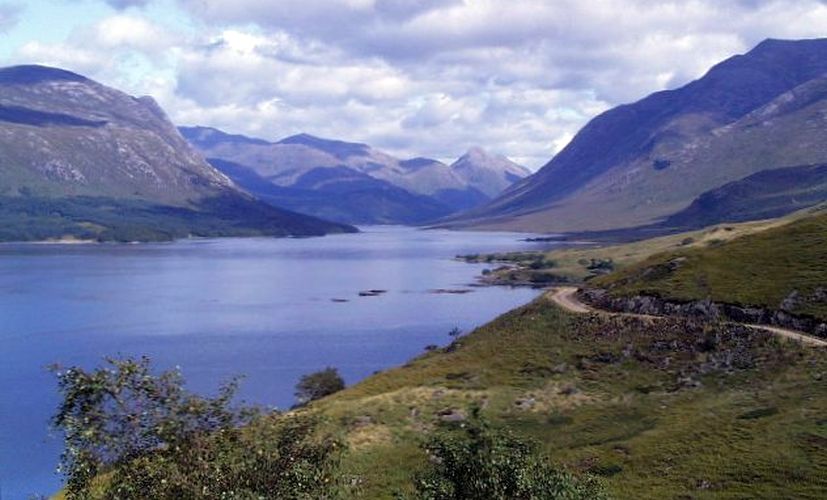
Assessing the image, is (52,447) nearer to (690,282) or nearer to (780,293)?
(690,282)

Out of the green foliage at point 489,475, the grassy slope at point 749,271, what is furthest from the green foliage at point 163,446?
the grassy slope at point 749,271

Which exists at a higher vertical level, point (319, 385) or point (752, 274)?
point (752, 274)

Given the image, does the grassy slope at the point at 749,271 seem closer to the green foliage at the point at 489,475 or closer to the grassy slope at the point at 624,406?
the grassy slope at the point at 624,406

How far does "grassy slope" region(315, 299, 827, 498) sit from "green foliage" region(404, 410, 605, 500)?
101 feet

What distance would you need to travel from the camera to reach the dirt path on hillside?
9644 centimetres

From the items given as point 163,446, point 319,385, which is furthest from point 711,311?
point 163,446

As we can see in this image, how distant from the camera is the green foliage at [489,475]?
3375 centimetres

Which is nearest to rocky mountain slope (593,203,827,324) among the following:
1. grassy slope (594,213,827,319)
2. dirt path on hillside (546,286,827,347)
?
grassy slope (594,213,827,319)

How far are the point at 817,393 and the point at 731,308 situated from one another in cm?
3004

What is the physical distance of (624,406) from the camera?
91500 mm

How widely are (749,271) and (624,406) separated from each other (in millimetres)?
42470

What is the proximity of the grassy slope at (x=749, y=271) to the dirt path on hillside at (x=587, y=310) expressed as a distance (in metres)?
5.02

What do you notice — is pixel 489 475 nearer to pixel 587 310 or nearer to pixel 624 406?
pixel 624 406

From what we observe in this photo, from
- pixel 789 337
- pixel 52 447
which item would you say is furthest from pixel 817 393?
pixel 52 447
